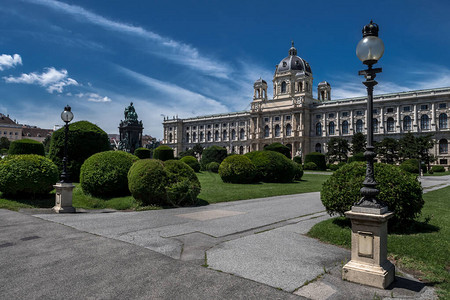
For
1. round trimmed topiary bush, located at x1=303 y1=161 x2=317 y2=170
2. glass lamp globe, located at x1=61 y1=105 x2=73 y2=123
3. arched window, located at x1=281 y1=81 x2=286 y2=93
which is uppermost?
arched window, located at x1=281 y1=81 x2=286 y2=93

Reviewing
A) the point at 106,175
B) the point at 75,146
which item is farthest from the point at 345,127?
the point at 106,175

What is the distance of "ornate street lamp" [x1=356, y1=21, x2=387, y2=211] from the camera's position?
464cm

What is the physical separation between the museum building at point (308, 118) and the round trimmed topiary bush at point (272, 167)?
47.9 m

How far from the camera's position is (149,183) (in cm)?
1133

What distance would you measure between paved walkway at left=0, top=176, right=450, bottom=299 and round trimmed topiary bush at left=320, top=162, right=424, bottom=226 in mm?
1196

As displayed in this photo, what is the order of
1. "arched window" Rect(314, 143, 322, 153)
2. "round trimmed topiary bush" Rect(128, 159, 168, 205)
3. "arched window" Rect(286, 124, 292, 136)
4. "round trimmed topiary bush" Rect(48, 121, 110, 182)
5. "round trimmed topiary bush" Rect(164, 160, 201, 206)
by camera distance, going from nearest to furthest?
"round trimmed topiary bush" Rect(128, 159, 168, 205)
"round trimmed topiary bush" Rect(164, 160, 201, 206)
"round trimmed topiary bush" Rect(48, 121, 110, 182)
"arched window" Rect(314, 143, 322, 153)
"arched window" Rect(286, 124, 292, 136)

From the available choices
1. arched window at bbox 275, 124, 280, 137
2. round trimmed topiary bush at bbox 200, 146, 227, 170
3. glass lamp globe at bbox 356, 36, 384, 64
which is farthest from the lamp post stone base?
arched window at bbox 275, 124, 280, 137

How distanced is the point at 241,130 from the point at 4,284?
86.0 meters

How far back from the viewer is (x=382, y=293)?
4.09m

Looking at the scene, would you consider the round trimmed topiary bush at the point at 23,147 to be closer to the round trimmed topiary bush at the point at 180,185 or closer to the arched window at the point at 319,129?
the round trimmed topiary bush at the point at 180,185

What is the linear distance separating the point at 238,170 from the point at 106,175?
921 cm

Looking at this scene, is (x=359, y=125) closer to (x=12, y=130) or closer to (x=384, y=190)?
(x=384, y=190)

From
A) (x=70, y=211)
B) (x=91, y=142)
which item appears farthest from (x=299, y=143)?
(x=70, y=211)

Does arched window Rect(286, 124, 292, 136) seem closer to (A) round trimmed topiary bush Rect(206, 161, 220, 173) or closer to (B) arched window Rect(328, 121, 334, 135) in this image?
(B) arched window Rect(328, 121, 334, 135)
